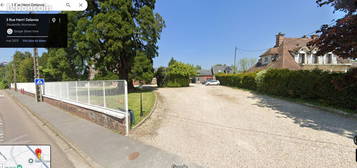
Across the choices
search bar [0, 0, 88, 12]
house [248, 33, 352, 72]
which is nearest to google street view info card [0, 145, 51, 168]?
search bar [0, 0, 88, 12]

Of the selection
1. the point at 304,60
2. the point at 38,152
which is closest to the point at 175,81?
the point at 38,152

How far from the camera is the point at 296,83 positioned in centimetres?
805

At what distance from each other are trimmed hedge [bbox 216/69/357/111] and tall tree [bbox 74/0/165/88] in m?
11.6

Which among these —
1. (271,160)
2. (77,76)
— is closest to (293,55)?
(271,160)

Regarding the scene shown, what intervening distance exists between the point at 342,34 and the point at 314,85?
3339 mm

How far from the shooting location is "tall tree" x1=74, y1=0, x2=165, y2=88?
10047 mm

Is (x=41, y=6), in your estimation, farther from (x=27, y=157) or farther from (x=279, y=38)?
(x=279, y=38)

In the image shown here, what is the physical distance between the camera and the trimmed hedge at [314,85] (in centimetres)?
538

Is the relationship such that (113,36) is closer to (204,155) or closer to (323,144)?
(204,155)

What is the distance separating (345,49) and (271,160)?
5.72 meters

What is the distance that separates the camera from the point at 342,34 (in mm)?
4664

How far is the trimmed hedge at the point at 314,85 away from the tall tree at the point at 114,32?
11580 millimetres

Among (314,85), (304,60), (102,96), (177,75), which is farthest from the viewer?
(177,75)

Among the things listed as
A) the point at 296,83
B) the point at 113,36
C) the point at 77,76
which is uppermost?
the point at 113,36
